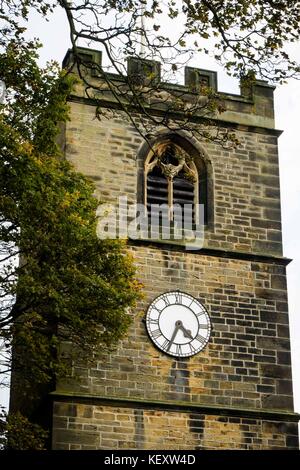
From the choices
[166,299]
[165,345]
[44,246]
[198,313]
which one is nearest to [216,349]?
[198,313]

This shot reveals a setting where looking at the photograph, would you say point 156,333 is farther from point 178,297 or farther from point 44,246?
point 44,246

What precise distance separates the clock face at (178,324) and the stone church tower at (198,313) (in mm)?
22

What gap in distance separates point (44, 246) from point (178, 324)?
5.18 m

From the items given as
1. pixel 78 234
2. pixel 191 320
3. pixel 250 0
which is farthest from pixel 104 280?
pixel 250 0

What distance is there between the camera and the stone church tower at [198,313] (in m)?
19.9

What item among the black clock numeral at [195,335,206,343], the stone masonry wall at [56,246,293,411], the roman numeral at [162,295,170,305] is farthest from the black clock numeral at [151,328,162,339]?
the black clock numeral at [195,335,206,343]

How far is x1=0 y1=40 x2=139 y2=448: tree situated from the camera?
16156mm

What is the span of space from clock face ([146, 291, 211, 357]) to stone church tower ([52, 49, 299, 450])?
0.9 inches

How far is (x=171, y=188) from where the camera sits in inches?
882

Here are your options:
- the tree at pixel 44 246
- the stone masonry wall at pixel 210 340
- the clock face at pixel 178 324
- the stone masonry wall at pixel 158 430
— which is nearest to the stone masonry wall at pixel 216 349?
the stone masonry wall at pixel 210 340

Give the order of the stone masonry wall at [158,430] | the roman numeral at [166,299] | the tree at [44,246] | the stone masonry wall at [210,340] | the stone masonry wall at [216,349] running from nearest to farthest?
the tree at [44,246] < the stone masonry wall at [158,430] < the stone masonry wall at [210,340] < the stone masonry wall at [216,349] < the roman numeral at [166,299]

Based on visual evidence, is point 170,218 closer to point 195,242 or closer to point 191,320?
point 195,242

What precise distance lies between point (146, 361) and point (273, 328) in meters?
2.69

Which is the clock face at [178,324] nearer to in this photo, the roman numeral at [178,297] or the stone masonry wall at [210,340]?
the roman numeral at [178,297]
